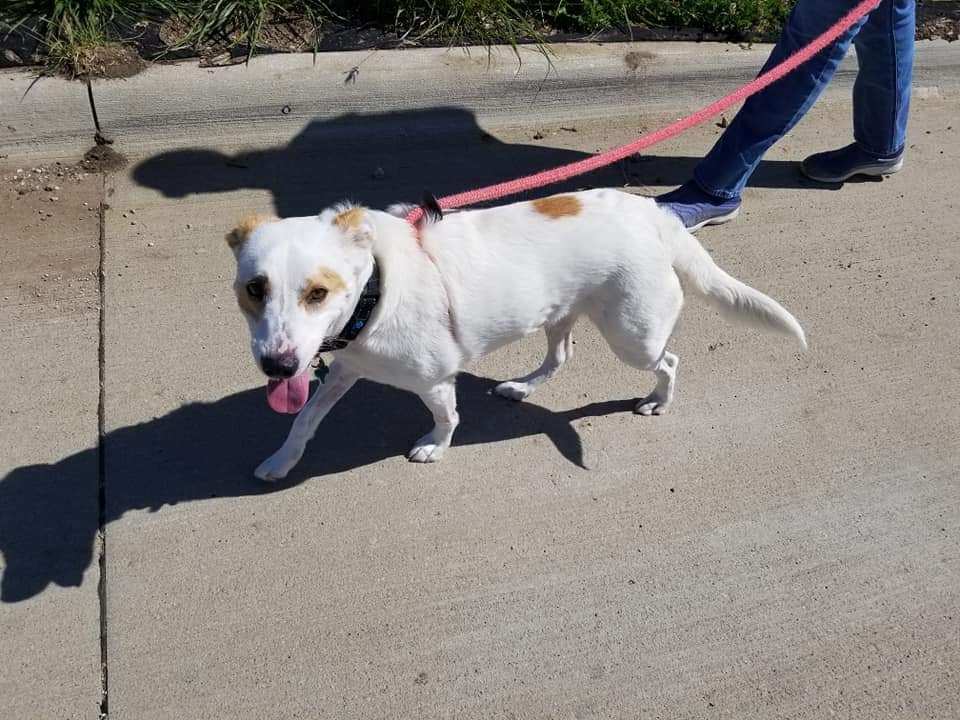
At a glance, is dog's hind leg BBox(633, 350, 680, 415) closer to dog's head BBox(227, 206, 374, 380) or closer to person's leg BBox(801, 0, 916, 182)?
dog's head BBox(227, 206, 374, 380)

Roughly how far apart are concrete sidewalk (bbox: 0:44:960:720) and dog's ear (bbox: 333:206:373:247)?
1114 mm

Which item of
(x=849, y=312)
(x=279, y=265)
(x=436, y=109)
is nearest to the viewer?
(x=279, y=265)

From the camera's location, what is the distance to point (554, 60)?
16.2 feet

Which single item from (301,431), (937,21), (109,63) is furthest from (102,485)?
(937,21)

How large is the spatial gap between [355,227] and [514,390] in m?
1.31

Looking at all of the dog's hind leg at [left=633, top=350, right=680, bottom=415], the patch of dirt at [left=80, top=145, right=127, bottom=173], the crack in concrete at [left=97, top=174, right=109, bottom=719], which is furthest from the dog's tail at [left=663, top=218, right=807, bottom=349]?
the patch of dirt at [left=80, top=145, right=127, bottom=173]

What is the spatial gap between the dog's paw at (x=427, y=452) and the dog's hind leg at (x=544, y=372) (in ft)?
1.38

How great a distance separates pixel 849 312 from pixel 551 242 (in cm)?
197

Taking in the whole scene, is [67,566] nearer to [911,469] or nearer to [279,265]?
[279,265]

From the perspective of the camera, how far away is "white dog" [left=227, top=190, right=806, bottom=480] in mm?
2297

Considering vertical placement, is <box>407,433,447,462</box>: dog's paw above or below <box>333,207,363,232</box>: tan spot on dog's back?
below

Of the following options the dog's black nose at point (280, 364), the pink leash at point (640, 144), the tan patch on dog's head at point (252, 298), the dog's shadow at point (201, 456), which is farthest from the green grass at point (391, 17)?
the dog's black nose at point (280, 364)

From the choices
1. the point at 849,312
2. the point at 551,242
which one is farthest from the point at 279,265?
the point at 849,312

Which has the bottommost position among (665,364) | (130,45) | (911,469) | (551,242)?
(911,469)
